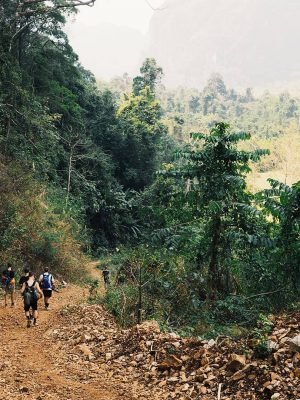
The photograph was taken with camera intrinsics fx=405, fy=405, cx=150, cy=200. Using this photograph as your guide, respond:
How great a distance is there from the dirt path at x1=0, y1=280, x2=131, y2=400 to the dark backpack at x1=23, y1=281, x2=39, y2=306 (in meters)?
0.70

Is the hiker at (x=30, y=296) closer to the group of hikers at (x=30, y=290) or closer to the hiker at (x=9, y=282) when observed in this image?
the group of hikers at (x=30, y=290)

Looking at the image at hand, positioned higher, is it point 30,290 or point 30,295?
point 30,290

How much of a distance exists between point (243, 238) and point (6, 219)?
1094 cm

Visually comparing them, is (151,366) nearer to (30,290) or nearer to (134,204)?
(30,290)

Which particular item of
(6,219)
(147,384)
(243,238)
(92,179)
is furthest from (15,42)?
(147,384)

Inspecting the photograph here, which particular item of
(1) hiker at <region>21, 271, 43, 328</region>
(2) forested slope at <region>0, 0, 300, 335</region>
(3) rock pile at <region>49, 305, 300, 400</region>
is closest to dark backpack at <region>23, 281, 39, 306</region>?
(1) hiker at <region>21, 271, 43, 328</region>

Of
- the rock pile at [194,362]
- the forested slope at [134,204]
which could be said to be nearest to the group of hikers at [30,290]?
the forested slope at [134,204]

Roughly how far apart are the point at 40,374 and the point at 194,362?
2.74 metres

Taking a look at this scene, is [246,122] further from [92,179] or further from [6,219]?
[6,219]

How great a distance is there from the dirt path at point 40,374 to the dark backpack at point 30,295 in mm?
698

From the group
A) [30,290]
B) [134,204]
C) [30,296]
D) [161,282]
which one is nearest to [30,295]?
[30,296]

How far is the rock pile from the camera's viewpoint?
220 inches

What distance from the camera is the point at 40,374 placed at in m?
7.11

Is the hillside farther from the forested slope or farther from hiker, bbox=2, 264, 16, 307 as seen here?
hiker, bbox=2, 264, 16, 307
